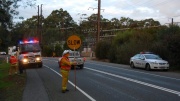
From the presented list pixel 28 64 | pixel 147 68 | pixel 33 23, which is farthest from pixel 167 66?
pixel 33 23

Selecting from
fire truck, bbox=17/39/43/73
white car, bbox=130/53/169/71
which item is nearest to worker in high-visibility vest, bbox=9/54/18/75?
fire truck, bbox=17/39/43/73

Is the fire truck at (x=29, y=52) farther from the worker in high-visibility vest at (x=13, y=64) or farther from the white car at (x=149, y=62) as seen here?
the white car at (x=149, y=62)

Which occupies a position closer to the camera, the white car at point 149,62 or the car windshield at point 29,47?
the white car at point 149,62

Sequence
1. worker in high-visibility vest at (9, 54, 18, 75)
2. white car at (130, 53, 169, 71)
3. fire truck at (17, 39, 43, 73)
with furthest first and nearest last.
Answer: fire truck at (17, 39, 43, 73), white car at (130, 53, 169, 71), worker in high-visibility vest at (9, 54, 18, 75)

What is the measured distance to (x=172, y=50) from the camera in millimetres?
31375

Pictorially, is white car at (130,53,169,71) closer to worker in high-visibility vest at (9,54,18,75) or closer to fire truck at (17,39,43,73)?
fire truck at (17,39,43,73)

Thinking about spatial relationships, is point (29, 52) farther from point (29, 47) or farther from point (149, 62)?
point (149, 62)

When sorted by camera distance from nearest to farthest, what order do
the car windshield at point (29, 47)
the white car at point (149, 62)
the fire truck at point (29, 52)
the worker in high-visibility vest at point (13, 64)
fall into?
the worker in high-visibility vest at point (13, 64) → the white car at point (149, 62) → the fire truck at point (29, 52) → the car windshield at point (29, 47)

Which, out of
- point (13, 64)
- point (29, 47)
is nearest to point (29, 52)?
point (29, 47)

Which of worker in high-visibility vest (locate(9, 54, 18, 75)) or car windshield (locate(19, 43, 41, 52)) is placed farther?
car windshield (locate(19, 43, 41, 52))

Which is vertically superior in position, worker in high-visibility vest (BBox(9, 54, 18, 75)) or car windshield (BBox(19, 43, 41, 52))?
car windshield (BBox(19, 43, 41, 52))

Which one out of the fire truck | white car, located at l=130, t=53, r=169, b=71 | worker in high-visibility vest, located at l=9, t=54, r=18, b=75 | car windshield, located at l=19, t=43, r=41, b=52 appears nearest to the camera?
worker in high-visibility vest, located at l=9, t=54, r=18, b=75

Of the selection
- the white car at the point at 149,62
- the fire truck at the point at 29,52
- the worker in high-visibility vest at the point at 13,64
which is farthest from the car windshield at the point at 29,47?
the white car at the point at 149,62

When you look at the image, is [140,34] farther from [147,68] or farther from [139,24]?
[139,24]
